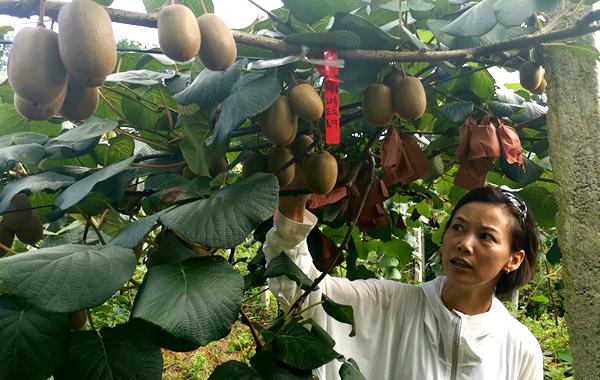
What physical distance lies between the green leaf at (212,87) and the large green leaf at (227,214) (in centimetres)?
13

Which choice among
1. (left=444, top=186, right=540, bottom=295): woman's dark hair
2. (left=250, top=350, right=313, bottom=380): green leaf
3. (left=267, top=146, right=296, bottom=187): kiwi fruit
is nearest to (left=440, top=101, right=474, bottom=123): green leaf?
(left=444, top=186, right=540, bottom=295): woman's dark hair

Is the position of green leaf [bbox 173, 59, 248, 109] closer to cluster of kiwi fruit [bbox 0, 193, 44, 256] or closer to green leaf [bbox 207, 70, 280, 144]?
green leaf [bbox 207, 70, 280, 144]

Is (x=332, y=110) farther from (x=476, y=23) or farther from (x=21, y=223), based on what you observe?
(x=21, y=223)

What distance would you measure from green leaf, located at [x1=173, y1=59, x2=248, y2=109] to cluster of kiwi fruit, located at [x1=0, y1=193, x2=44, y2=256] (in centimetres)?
40

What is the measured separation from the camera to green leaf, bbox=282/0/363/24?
2.71 ft

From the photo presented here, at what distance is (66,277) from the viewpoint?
0.61 meters

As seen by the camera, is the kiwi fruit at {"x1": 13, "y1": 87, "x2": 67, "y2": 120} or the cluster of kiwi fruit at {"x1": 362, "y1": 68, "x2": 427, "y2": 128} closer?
the kiwi fruit at {"x1": 13, "y1": 87, "x2": 67, "y2": 120}

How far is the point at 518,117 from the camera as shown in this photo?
1268mm

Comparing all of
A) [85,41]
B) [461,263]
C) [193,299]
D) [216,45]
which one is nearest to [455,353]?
[461,263]

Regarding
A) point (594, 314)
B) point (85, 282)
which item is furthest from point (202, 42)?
point (594, 314)

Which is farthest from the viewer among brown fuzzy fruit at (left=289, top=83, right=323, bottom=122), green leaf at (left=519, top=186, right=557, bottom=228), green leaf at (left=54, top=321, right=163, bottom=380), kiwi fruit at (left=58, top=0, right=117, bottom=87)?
green leaf at (left=519, top=186, right=557, bottom=228)

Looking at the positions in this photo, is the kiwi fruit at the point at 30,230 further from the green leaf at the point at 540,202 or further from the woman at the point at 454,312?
the green leaf at the point at 540,202

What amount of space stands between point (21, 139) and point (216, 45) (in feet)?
1.58

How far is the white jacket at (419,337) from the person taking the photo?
1.19 meters
